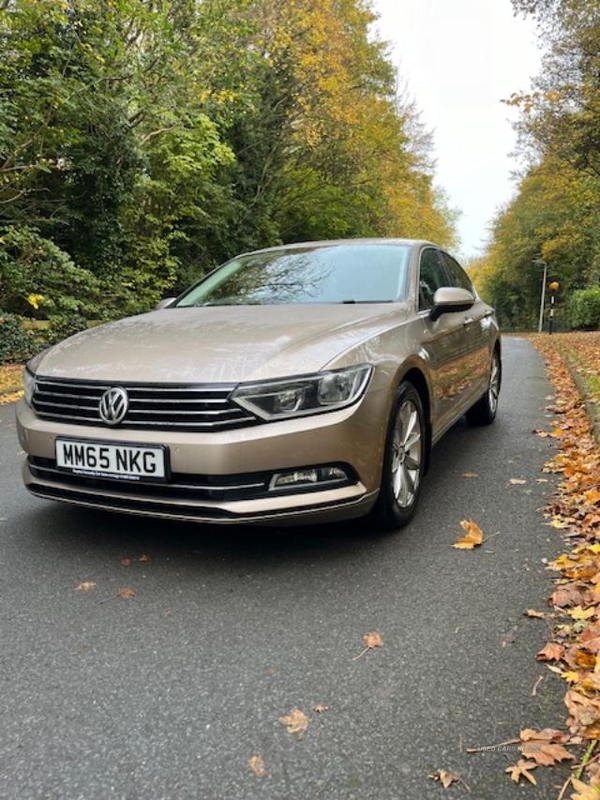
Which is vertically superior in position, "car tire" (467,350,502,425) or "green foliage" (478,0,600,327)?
"green foliage" (478,0,600,327)

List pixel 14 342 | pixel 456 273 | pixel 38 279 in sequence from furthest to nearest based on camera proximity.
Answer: pixel 38 279
pixel 14 342
pixel 456 273

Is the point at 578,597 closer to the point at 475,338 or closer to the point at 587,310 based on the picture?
the point at 475,338

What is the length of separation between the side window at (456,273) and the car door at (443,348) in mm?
162

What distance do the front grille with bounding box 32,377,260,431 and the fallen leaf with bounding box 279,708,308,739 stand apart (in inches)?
44.0

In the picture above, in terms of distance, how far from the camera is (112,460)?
2.70 m

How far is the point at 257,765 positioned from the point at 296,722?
0.20m

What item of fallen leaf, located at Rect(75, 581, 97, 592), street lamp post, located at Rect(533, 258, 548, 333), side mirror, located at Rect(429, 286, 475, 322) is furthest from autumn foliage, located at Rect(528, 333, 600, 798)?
street lamp post, located at Rect(533, 258, 548, 333)

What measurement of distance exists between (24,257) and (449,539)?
1150cm

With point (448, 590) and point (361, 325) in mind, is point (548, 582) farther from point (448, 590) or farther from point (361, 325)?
point (361, 325)

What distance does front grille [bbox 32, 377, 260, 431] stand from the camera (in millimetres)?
2574

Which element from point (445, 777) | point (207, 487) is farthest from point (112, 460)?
point (445, 777)

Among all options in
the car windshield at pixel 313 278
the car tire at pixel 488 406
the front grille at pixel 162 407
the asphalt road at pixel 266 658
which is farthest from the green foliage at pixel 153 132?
the asphalt road at pixel 266 658

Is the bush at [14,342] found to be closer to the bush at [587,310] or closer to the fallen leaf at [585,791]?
the fallen leaf at [585,791]

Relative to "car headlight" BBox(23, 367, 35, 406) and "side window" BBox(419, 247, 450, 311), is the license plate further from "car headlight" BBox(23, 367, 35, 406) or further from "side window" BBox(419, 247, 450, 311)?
"side window" BBox(419, 247, 450, 311)
